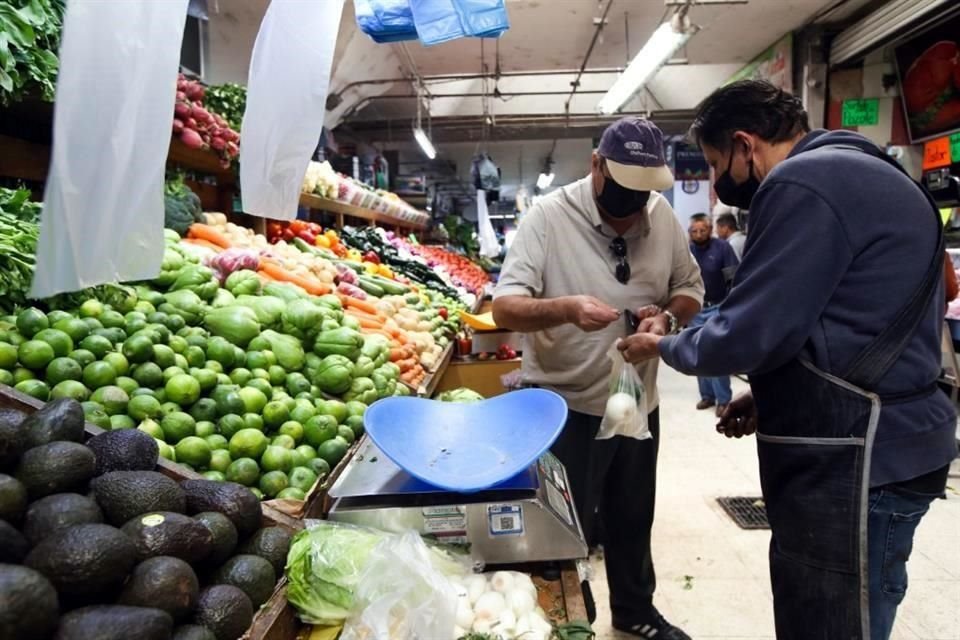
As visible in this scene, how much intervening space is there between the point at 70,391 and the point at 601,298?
5.47 feet

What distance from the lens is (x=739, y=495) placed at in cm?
409

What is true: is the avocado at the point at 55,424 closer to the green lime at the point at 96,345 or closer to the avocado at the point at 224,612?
the avocado at the point at 224,612

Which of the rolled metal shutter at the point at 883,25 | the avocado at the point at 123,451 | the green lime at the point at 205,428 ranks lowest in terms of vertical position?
the green lime at the point at 205,428

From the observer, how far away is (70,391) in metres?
1.56

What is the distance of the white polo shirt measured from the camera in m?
2.31

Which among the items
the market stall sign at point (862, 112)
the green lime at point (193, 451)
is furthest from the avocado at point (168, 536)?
the market stall sign at point (862, 112)

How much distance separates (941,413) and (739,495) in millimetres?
2899

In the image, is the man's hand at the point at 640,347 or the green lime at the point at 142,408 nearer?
the green lime at the point at 142,408

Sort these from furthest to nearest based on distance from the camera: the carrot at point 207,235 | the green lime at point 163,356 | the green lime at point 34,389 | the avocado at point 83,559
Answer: the carrot at point 207,235 < the green lime at point 163,356 < the green lime at point 34,389 < the avocado at point 83,559

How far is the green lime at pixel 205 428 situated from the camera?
1.71 meters

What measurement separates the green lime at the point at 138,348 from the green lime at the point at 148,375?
0.02 m

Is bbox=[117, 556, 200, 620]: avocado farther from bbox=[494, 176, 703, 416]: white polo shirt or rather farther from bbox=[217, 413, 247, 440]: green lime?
bbox=[494, 176, 703, 416]: white polo shirt

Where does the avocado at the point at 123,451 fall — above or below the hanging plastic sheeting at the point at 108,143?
below

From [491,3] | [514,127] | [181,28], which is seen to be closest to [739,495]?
[491,3]
